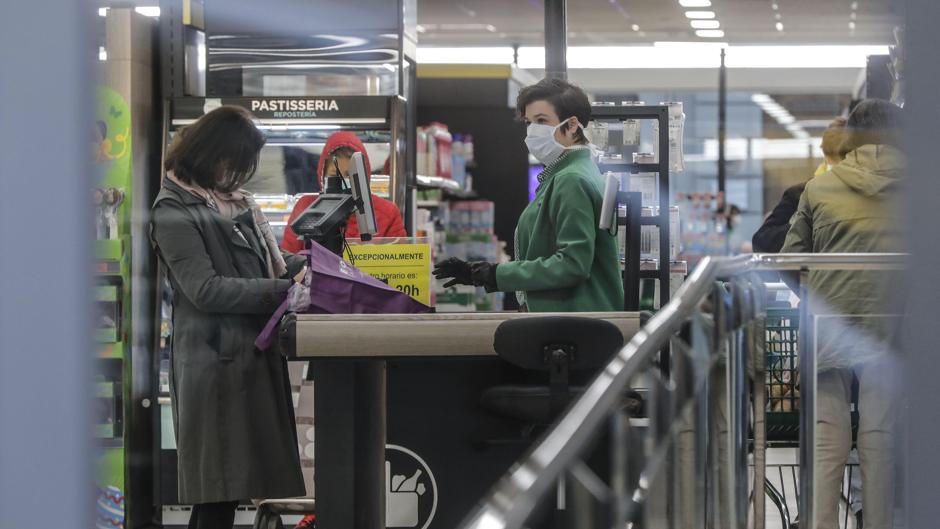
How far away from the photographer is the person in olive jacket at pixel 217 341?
3.42 m

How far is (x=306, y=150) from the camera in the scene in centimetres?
593

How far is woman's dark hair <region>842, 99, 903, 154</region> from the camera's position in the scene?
13.1 feet

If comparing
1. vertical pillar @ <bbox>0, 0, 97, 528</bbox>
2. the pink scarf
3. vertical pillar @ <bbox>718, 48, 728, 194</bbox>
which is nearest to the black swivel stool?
the pink scarf

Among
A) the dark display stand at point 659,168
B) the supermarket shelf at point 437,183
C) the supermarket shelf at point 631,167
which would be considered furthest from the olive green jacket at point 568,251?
the supermarket shelf at point 437,183

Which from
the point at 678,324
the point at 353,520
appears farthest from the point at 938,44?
the point at 353,520

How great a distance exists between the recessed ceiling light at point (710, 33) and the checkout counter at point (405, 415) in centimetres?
1087

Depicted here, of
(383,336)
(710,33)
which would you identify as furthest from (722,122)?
(383,336)

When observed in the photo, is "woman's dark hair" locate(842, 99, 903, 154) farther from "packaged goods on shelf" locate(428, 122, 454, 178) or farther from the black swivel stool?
"packaged goods on shelf" locate(428, 122, 454, 178)

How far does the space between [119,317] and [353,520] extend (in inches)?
102

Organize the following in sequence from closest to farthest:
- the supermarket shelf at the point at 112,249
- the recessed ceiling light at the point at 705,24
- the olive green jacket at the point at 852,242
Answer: the olive green jacket at the point at 852,242 < the supermarket shelf at the point at 112,249 < the recessed ceiling light at the point at 705,24

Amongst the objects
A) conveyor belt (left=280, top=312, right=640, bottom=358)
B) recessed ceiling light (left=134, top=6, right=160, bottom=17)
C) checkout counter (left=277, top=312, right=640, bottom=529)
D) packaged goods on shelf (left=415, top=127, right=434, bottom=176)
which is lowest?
checkout counter (left=277, top=312, right=640, bottom=529)

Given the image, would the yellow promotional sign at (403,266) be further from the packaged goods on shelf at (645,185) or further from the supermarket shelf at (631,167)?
the packaged goods on shelf at (645,185)

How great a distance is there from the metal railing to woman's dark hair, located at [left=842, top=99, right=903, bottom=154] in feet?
1.70

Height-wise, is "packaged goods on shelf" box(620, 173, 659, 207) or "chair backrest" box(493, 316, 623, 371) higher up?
"packaged goods on shelf" box(620, 173, 659, 207)
